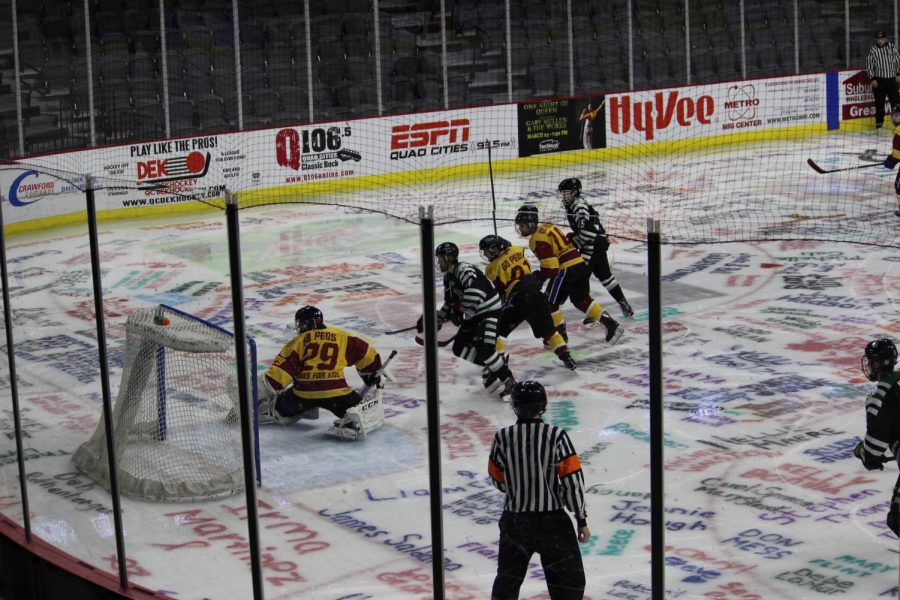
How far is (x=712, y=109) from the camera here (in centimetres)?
1745

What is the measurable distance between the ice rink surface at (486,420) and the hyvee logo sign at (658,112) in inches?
130

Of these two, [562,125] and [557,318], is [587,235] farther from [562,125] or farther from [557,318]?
[562,125]

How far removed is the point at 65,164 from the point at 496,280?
6644 millimetres

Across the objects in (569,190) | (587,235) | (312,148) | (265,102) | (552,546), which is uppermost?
(265,102)

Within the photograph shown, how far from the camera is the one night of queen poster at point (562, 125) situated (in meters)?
16.5

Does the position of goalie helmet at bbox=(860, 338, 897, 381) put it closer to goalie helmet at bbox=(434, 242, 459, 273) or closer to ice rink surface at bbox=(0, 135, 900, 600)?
ice rink surface at bbox=(0, 135, 900, 600)

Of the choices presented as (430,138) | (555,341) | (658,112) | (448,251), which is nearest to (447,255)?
(448,251)

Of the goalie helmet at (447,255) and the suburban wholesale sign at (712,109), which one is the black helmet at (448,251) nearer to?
the goalie helmet at (447,255)

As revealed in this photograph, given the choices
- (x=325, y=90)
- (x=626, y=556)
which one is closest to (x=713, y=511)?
(x=626, y=556)

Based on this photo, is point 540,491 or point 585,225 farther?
point 585,225

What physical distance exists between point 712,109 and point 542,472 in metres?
13.4

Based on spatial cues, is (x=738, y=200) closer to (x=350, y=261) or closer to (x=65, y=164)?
(x=350, y=261)

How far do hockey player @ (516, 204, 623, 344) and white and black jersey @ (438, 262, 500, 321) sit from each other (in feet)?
2.67

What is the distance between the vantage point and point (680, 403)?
26.0ft
